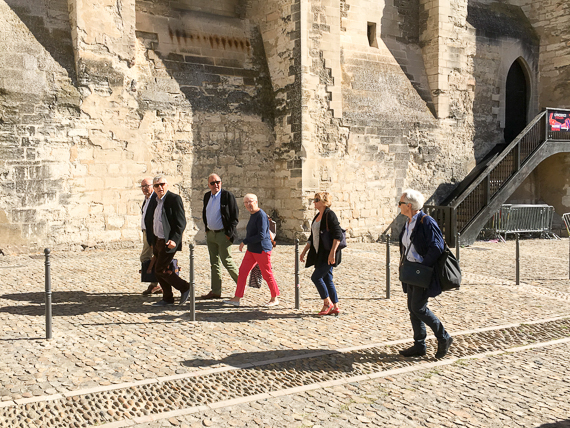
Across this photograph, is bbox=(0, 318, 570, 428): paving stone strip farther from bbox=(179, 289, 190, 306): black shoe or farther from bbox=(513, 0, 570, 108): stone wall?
bbox=(513, 0, 570, 108): stone wall

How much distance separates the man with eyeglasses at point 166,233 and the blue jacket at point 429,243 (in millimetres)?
3015

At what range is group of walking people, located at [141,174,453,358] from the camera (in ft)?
18.2

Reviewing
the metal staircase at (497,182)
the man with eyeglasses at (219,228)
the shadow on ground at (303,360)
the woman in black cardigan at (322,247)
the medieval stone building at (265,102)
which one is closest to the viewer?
the shadow on ground at (303,360)

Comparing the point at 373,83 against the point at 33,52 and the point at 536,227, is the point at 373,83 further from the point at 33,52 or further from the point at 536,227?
the point at 33,52

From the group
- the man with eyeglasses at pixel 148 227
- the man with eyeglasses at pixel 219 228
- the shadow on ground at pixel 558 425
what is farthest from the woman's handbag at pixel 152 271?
the shadow on ground at pixel 558 425

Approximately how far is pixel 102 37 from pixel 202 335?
7921 millimetres

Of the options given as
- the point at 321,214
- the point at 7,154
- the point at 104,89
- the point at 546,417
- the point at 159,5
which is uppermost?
the point at 159,5

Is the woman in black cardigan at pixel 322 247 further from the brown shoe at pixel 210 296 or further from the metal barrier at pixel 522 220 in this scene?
the metal barrier at pixel 522 220

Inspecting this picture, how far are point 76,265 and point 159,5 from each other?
6.40m

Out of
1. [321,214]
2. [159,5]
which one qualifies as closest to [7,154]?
[159,5]

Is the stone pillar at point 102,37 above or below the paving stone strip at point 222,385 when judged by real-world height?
above

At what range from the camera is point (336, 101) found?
14.4m

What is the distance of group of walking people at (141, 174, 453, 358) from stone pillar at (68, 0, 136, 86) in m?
4.60

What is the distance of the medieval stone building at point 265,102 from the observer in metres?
11.4
